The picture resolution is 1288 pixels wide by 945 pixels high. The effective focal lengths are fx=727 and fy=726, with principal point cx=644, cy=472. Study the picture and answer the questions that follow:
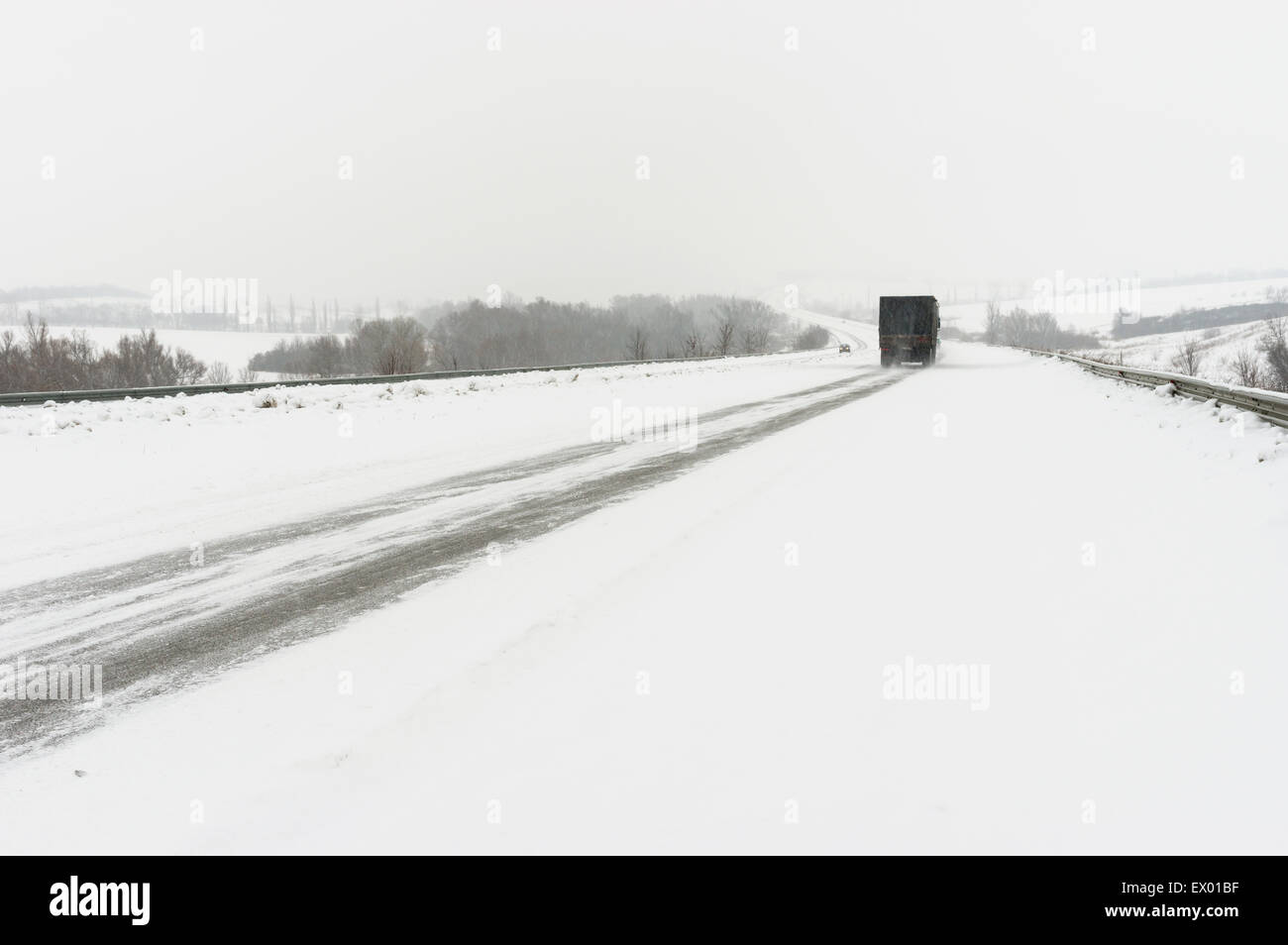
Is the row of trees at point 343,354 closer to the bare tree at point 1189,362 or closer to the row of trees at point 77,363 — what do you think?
the row of trees at point 77,363

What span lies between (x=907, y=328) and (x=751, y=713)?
3626 centimetres

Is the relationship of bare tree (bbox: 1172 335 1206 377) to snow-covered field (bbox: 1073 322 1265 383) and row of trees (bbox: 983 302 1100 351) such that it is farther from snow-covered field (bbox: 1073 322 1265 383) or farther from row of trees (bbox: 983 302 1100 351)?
row of trees (bbox: 983 302 1100 351)

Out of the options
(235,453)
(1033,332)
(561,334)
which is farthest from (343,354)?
(1033,332)

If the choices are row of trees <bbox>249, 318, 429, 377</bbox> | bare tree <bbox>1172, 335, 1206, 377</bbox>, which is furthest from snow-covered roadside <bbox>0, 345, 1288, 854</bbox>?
row of trees <bbox>249, 318, 429, 377</bbox>

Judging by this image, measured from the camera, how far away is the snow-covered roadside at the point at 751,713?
8.27 feet

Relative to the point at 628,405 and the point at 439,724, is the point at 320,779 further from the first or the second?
the point at 628,405

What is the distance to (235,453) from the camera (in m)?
11.2

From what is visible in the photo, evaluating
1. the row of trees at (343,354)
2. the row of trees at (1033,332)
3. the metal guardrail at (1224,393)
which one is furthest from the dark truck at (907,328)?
the row of trees at (1033,332)

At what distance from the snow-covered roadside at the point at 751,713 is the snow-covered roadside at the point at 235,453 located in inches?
133

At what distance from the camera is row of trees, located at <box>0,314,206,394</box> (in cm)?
4641

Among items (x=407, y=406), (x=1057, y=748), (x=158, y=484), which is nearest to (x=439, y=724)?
(x=1057, y=748)

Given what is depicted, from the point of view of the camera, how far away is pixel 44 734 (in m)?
3.07

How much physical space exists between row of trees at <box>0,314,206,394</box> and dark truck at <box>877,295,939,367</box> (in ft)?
152
